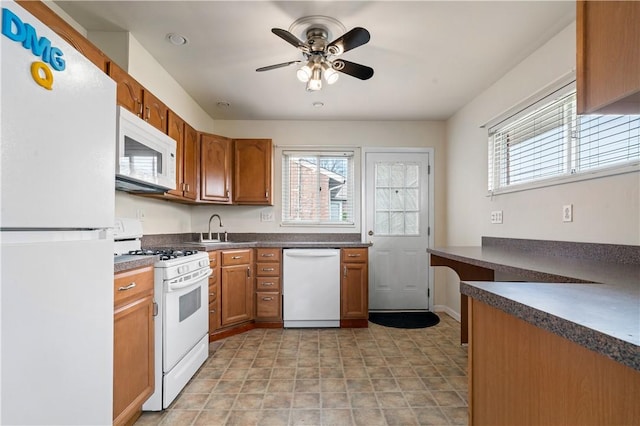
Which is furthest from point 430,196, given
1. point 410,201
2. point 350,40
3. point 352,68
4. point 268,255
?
point 350,40

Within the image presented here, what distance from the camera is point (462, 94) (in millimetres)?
3127

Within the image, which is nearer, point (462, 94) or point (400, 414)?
point (400, 414)

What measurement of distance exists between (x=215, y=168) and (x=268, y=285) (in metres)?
1.43

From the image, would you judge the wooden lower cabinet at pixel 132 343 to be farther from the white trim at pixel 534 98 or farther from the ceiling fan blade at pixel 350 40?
the white trim at pixel 534 98

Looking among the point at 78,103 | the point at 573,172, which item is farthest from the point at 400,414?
the point at 78,103

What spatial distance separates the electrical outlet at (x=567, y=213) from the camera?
1.95 m

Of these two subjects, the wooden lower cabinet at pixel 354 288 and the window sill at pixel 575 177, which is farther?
the wooden lower cabinet at pixel 354 288

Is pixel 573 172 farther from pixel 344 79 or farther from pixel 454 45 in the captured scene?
pixel 344 79

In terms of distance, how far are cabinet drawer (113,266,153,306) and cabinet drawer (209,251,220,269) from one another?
1.07m

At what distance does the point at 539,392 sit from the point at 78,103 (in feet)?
5.09

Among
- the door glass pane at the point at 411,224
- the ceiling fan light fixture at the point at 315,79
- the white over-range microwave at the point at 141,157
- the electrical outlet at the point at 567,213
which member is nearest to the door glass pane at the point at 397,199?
the door glass pane at the point at 411,224

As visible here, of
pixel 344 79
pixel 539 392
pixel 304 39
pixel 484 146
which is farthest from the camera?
pixel 484 146

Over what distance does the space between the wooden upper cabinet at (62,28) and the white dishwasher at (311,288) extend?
2.29 metres

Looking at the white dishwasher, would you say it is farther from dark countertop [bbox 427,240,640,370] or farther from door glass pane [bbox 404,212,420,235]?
dark countertop [bbox 427,240,640,370]
